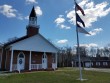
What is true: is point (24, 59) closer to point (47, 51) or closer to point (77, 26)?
point (47, 51)

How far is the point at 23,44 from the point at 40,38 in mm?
3933

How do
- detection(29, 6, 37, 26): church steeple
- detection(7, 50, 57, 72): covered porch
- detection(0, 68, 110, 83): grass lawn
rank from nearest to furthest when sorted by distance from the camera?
1. detection(0, 68, 110, 83): grass lawn
2. detection(7, 50, 57, 72): covered porch
3. detection(29, 6, 37, 26): church steeple

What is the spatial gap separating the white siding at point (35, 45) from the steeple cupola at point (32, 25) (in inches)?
93.5

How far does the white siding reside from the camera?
32.3 m

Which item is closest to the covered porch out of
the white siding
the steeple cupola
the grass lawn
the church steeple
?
the white siding

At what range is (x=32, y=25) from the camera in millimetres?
37750

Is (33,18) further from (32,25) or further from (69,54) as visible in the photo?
(69,54)

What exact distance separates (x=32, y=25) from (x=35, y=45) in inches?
198

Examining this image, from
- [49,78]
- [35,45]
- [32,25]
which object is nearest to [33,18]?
[32,25]

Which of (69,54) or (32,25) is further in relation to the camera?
(69,54)

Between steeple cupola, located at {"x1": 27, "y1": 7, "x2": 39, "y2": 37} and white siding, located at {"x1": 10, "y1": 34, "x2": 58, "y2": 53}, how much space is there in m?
2.38

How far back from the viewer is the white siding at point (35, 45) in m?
32.3

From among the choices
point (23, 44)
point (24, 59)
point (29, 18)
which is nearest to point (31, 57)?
point (24, 59)

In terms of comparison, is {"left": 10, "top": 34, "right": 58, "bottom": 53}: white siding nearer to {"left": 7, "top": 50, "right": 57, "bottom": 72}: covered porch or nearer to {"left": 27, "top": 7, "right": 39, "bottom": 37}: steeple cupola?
{"left": 7, "top": 50, "right": 57, "bottom": 72}: covered porch
